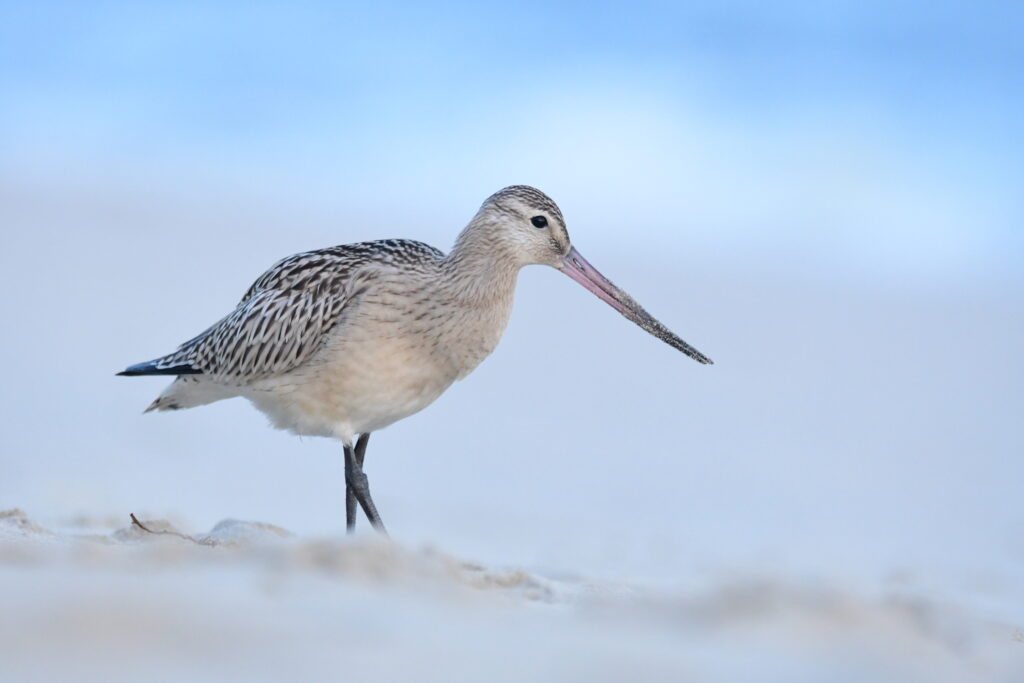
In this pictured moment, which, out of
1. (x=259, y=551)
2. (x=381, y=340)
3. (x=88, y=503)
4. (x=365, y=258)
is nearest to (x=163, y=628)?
(x=259, y=551)

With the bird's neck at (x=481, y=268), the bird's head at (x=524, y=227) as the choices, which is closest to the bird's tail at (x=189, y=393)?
the bird's neck at (x=481, y=268)

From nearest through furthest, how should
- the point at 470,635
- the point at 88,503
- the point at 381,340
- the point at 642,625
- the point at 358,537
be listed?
the point at 470,635 → the point at 642,625 → the point at 358,537 → the point at 381,340 → the point at 88,503

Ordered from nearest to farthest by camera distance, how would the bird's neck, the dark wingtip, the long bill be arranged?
the bird's neck
the long bill
the dark wingtip

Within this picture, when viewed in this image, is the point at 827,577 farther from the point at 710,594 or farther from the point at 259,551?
the point at 259,551

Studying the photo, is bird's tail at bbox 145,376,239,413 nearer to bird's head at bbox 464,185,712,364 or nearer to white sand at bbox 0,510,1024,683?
bird's head at bbox 464,185,712,364

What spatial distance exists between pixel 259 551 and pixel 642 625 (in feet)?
5.09

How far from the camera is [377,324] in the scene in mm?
6863

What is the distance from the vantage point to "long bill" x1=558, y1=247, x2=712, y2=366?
7.32m

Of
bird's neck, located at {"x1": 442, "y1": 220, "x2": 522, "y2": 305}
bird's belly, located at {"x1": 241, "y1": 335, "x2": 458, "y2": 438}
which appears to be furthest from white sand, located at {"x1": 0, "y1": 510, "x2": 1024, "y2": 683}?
bird's neck, located at {"x1": 442, "y1": 220, "x2": 522, "y2": 305}

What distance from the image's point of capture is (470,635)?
12.5 feet

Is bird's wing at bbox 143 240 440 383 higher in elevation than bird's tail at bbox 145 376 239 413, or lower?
higher

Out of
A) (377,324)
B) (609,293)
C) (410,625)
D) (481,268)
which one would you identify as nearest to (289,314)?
(377,324)

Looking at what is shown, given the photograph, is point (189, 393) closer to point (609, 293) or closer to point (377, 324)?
point (377, 324)

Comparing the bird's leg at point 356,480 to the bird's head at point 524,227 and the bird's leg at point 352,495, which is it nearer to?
the bird's leg at point 352,495
